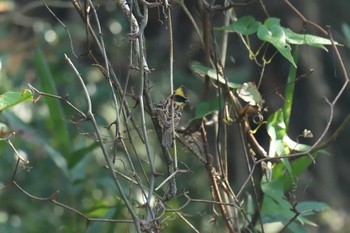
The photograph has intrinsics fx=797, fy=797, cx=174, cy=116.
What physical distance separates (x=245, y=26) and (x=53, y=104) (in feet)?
2.53

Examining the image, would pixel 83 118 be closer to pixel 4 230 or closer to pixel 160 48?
pixel 4 230

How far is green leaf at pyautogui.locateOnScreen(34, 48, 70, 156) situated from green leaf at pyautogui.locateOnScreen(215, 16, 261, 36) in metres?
0.64

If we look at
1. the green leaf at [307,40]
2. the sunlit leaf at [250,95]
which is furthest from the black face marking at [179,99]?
the green leaf at [307,40]

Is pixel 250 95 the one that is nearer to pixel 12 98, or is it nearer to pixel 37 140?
pixel 12 98

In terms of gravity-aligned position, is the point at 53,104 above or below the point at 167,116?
below

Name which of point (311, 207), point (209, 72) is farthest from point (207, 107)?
point (311, 207)

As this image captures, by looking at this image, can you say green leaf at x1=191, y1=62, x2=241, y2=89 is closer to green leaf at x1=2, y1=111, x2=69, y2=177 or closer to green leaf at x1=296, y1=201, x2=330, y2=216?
green leaf at x1=296, y1=201, x2=330, y2=216

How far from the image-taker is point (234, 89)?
5.21ft

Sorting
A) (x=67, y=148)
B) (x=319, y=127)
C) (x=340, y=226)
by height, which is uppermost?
(x=67, y=148)

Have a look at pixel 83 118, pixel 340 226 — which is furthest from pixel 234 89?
pixel 340 226

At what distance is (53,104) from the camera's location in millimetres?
2100

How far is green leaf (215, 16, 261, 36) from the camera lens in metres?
1.47

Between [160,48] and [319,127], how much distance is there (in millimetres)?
829

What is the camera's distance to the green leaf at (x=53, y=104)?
2.02 meters
